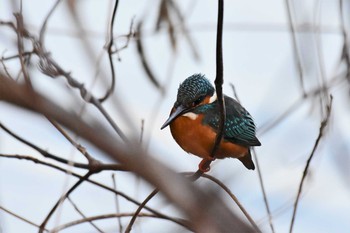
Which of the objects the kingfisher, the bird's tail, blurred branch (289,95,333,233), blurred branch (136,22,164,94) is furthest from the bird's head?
blurred branch (289,95,333,233)

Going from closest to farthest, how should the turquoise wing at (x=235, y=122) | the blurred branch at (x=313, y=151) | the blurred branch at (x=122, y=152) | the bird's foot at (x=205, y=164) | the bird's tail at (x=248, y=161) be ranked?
the blurred branch at (x=122, y=152) → the blurred branch at (x=313, y=151) → the bird's foot at (x=205, y=164) → the turquoise wing at (x=235, y=122) → the bird's tail at (x=248, y=161)

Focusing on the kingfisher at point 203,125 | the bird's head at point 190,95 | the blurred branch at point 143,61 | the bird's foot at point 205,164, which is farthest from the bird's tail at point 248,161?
the blurred branch at point 143,61

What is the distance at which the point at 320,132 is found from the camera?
2029mm

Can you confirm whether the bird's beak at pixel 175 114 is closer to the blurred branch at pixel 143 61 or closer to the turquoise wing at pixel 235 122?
the turquoise wing at pixel 235 122

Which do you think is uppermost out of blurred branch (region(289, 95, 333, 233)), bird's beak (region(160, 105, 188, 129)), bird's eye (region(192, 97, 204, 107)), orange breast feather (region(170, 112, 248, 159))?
bird's eye (region(192, 97, 204, 107))

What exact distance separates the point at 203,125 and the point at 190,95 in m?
0.17

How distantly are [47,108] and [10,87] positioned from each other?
41mm

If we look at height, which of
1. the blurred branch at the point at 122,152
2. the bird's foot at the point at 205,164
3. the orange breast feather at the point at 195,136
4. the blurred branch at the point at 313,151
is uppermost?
the orange breast feather at the point at 195,136

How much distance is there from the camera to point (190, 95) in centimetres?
248

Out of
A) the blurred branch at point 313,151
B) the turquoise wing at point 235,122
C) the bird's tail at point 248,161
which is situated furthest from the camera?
the bird's tail at point 248,161

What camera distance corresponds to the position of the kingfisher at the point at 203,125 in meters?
2.33

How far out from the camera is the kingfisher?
2328 millimetres

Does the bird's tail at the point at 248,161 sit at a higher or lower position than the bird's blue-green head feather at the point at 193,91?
lower

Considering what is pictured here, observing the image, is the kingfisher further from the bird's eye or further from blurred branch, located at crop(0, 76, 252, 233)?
blurred branch, located at crop(0, 76, 252, 233)
